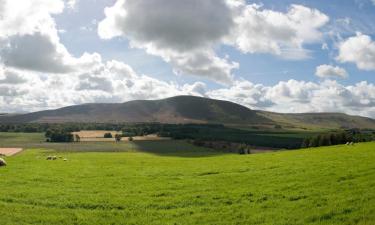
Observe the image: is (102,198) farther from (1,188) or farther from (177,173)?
(177,173)

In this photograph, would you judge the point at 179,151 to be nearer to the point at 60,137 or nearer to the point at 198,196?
the point at 60,137

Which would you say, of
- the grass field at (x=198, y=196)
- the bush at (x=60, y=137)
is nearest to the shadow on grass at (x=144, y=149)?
the bush at (x=60, y=137)

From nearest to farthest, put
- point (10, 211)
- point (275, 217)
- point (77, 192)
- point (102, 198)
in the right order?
point (275, 217)
point (10, 211)
point (102, 198)
point (77, 192)

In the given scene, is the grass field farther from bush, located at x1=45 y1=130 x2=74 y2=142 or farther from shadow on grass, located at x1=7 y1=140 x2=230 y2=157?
bush, located at x1=45 y1=130 x2=74 y2=142

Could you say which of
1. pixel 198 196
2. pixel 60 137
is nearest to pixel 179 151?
pixel 60 137

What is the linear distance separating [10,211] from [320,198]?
16491mm

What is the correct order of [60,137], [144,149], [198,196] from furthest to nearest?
[60,137] → [144,149] → [198,196]

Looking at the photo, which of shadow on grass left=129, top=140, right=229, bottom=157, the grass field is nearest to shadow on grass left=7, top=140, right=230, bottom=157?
shadow on grass left=129, top=140, right=229, bottom=157

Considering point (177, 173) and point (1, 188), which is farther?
point (177, 173)

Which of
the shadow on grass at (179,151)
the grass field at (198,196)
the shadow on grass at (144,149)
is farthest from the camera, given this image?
the shadow on grass at (144,149)

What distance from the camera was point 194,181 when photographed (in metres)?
27.5

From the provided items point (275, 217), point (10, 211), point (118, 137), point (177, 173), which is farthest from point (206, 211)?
point (118, 137)


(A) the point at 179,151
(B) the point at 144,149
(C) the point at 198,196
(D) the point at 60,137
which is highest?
(D) the point at 60,137

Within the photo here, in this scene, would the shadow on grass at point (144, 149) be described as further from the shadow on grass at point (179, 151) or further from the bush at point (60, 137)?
the bush at point (60, 137)
